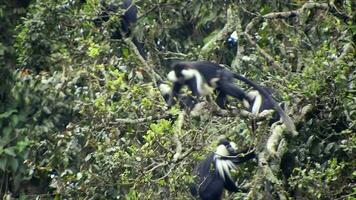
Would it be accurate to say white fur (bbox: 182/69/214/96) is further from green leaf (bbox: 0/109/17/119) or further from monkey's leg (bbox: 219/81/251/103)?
green leaf (bbox: 0/109/17/119)

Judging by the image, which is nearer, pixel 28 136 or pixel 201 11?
pixel 28 136

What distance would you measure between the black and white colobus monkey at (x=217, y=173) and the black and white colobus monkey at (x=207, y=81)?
0.29 metres

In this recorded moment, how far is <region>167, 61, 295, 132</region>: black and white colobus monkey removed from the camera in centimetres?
569

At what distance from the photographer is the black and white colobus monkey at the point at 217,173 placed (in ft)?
17.7

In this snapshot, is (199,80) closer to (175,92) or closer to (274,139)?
(175,92)

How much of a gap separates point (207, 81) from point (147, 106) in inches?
41.0

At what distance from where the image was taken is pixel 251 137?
499cm

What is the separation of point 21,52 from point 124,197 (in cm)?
179

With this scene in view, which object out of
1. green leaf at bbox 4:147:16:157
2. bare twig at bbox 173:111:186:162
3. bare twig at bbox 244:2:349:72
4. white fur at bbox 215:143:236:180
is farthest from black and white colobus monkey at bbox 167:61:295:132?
green leaf at bbox 4:147:16:157

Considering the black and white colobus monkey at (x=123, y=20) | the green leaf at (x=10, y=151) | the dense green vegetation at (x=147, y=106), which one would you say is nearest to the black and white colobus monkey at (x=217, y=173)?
the dense green vegetation at (x=147, y=106)

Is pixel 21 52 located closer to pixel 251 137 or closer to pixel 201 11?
pixel 201 11

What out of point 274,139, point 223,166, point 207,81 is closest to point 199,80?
point 207,81

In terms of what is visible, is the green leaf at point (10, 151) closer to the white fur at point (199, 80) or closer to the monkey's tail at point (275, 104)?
the white fur at point (199, 80)

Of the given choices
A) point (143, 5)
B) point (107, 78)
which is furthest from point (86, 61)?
point (143, 5)
